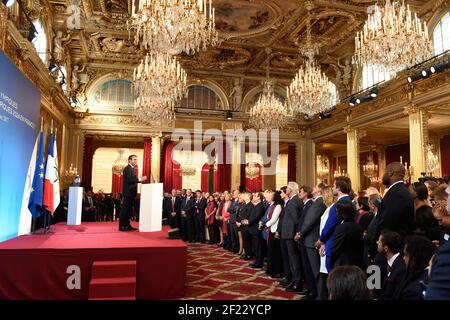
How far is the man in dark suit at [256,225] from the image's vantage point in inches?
257

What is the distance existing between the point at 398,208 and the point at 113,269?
312 cm

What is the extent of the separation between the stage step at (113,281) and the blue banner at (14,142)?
2397 mm

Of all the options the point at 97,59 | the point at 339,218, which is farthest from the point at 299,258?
the point at 97,59

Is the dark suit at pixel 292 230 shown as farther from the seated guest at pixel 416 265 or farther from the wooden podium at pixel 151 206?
the seated guest at pixel 416 265

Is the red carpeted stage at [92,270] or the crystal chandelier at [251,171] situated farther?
the crystal chandelier at [251,171]

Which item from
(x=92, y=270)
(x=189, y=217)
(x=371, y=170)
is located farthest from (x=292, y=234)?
(x=371, y=170)

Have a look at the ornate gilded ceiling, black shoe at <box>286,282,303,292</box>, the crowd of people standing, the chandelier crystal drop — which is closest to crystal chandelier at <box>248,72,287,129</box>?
the chandelier crystal drop

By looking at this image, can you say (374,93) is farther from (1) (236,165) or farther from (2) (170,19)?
(2) (170,19)

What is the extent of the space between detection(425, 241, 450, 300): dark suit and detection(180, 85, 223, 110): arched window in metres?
12.8

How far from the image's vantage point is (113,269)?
4.02 meters

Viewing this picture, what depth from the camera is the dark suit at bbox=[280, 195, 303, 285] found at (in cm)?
499

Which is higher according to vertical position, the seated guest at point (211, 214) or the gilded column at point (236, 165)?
the gilded column at point (236, 165)

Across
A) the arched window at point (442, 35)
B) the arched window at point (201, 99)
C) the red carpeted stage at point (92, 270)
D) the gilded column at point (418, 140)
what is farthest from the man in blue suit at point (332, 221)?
the arched window at point (201, 99)

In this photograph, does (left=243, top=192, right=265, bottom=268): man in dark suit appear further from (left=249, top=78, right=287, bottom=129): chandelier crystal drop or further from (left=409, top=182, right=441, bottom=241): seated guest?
(left=409, top=182, right=441, bottom=241): seated guest
